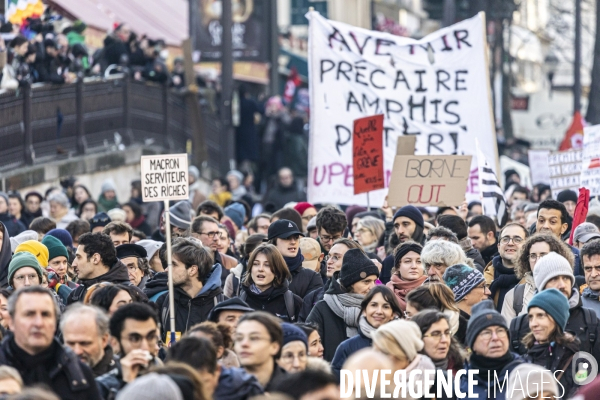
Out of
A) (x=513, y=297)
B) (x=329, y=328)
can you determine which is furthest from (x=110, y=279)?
(x=513, y=297)

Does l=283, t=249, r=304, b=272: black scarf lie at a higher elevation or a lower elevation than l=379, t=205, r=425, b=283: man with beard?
lower

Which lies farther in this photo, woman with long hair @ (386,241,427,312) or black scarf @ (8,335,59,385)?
woman with long hair @ (386,241,427,312)

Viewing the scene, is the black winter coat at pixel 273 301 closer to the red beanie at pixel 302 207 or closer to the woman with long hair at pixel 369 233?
the woman with long hair at pixel 369 233

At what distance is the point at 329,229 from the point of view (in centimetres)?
1252

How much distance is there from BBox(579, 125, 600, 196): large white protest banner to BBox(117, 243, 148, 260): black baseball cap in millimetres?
4976

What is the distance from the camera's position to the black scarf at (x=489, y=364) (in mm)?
8297

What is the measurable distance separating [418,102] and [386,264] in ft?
18.3

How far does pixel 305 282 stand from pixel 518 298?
158 centimetres

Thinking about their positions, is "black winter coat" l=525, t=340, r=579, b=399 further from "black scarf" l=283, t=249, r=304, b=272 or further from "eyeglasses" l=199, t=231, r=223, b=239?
"eyeglasses" l=199, t=231, r=223, b=239

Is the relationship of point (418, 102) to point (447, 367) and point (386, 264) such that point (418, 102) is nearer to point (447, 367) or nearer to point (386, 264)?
point (386, 264)

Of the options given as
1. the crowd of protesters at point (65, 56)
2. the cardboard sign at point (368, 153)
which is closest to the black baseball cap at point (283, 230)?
the cardboard sign at point (368, 153)

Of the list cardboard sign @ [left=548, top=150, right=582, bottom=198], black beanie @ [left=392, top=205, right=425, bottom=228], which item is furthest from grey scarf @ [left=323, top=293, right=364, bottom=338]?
cardboard sign @ [left=548, top=150, right=582, bottom=198]

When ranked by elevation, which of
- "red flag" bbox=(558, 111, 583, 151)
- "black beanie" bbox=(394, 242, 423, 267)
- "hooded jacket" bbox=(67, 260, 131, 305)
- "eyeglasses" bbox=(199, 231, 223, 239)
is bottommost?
"hooded jacket" bbox=(67, 260, 131, 305)

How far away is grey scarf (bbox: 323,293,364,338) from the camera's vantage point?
31.9 ft
